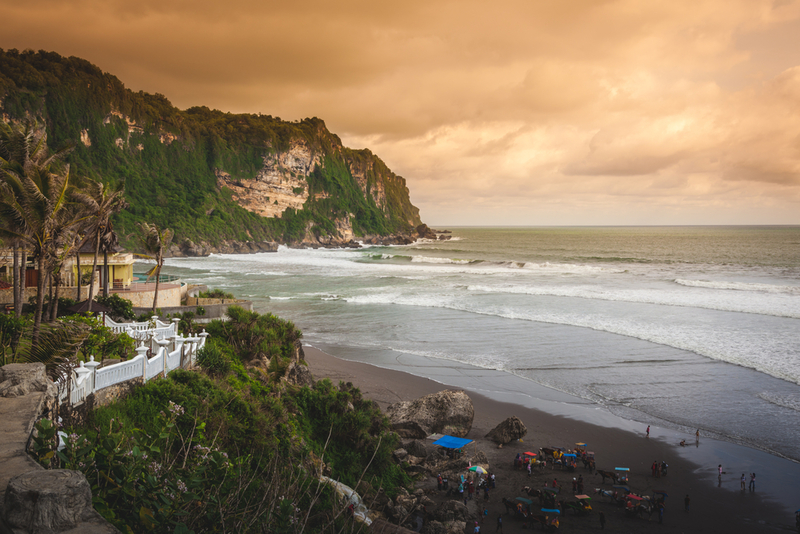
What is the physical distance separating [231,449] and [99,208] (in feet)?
38.1

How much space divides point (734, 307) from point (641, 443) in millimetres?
24500

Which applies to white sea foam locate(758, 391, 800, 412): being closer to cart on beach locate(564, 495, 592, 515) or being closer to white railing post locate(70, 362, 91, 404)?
cart on beach locate(564, 495, 592, 515)

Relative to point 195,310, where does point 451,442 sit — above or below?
below

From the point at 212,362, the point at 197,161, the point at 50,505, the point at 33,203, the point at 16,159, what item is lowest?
the point at 212,362

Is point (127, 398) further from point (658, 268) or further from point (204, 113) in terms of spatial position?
point (204, 113)

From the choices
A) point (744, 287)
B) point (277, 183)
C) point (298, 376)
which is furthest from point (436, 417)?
point (277, 183)

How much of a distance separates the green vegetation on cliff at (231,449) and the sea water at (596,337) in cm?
724

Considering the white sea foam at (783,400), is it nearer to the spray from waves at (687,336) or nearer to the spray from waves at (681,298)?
the spray from waves at (687,336)

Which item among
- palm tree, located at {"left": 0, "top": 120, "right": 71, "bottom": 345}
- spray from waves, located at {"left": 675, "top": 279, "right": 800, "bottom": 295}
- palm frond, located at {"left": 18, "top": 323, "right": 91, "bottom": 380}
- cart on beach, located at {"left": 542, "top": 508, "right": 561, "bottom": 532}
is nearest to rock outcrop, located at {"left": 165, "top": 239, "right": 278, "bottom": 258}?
palm tree, located at {"left": 0, "top": 120, "right": 71, "bottom": 345}

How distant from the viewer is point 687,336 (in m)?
24.7

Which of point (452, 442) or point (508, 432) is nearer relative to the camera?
point (452, 442)

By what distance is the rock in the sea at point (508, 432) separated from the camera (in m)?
13.9

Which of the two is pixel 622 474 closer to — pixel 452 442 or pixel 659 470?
pixel 659 470

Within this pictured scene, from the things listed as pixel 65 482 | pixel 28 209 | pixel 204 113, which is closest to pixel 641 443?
pixel 65 482
